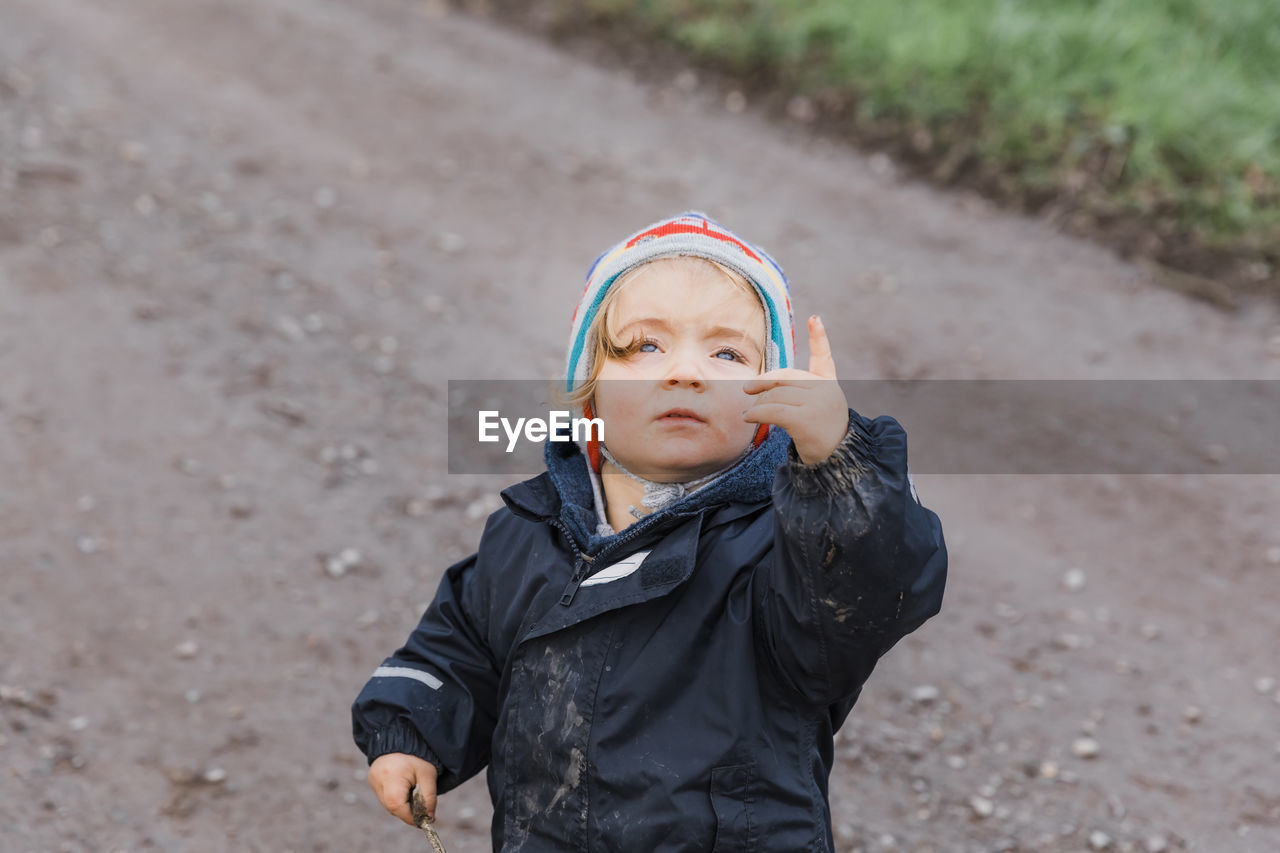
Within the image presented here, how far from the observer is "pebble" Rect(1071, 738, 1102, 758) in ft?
11.6

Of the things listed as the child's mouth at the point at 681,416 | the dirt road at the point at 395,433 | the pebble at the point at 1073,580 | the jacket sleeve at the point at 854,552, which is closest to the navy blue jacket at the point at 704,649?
the jacket sleeve at the point at 854,552

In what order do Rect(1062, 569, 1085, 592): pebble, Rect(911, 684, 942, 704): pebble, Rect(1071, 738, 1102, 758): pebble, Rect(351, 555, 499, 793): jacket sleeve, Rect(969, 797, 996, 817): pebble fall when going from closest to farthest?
Rect(351, 555, 499, 793): jacket sleeve, Rect(969, 797, 996, 817): pebble, Rect(1071, 738, 1102, 758): pebble, Rect(911, 684, 942, 704): pebble, Rect(1062, 569, 1085, 592): pebble

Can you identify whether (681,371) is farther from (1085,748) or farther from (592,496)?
(1085,748)

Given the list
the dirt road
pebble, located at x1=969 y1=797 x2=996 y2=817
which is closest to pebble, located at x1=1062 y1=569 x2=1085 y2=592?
the dirt road

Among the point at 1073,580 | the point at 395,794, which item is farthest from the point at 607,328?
the point at 1073,580

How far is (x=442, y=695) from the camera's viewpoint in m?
2.16

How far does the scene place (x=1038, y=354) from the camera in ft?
18.0

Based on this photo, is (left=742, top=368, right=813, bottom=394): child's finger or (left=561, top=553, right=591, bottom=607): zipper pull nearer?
(left=742, top=368, right=813, bottom=394): child's finger

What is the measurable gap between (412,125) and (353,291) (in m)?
2.04

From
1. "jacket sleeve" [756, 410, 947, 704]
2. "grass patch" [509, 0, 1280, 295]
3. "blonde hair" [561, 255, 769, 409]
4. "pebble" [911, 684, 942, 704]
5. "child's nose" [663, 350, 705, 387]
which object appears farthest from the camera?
"grass patch" [509, 0, 1280, 295]

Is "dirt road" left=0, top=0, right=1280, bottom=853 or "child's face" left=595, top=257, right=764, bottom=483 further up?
"child's face" left=595, top=257, right=764, bottom=483

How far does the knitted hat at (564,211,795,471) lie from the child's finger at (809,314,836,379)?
0.29m

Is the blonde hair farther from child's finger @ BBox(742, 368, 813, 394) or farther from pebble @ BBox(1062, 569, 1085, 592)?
pebble @ BBox(1062, 569, 1085, 592)

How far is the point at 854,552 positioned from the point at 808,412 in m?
0.20
